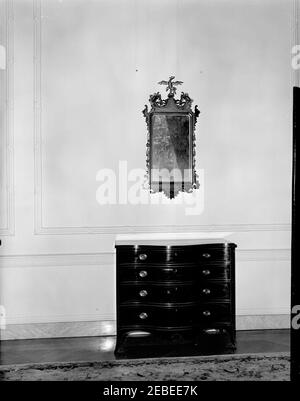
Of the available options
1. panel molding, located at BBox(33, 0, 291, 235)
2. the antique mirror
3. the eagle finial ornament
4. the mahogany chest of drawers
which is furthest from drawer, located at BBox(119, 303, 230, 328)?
the eagle finial ornament

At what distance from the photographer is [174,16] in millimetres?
5113

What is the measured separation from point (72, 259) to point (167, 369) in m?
1.68

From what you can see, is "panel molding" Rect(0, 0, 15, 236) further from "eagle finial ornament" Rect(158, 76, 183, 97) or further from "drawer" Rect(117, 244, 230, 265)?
"eagle finial ornament" Rect(158, 76, 183, 97)

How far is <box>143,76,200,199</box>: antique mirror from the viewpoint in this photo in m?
5.10

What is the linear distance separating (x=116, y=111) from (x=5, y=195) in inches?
58.5

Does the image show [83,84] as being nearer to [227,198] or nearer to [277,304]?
Result: [227,198]

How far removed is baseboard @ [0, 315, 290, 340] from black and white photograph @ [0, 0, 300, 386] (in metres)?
0.01

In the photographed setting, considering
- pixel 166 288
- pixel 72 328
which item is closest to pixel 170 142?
pixel 166 288

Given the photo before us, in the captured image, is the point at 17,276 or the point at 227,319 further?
the point at 17,276

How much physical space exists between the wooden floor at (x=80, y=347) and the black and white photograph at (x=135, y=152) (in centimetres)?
4
